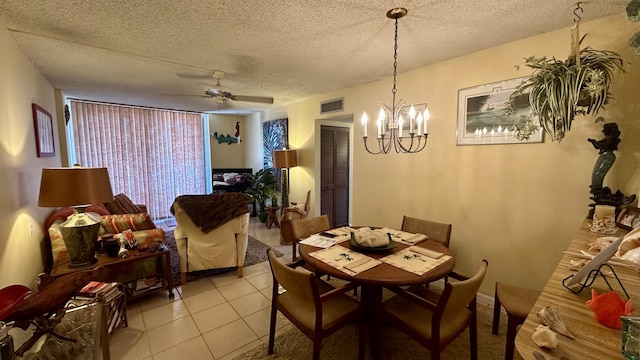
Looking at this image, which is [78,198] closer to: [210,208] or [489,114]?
[210,208]

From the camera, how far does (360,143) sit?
364cm

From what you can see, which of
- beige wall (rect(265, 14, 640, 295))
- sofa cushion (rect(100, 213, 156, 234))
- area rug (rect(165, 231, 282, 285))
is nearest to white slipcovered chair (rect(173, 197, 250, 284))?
area rug (rect(165, 231, 282, 285))

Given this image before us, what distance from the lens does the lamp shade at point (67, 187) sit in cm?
190

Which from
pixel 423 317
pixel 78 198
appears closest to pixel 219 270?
pixel 78 198

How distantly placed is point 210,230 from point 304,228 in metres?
1.09

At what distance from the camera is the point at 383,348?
6.33ft

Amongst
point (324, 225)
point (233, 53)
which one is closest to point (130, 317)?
point (324, 225)

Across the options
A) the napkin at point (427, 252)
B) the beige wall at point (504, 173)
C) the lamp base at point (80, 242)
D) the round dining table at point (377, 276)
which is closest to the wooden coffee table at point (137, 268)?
the lamp base at point (80, 242)

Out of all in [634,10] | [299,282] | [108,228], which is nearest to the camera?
[634,10]

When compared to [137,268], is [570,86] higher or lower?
higher

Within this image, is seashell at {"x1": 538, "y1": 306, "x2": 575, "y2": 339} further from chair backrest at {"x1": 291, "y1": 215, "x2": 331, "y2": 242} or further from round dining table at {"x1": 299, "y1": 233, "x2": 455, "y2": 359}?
chair backrest at {"x1": 291, "y1": 215, "x2": 331, "y2": 242}

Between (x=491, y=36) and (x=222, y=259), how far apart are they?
11.2 ft

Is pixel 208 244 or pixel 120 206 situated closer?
pixel 208 244

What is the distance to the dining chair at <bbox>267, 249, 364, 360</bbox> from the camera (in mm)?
1479
